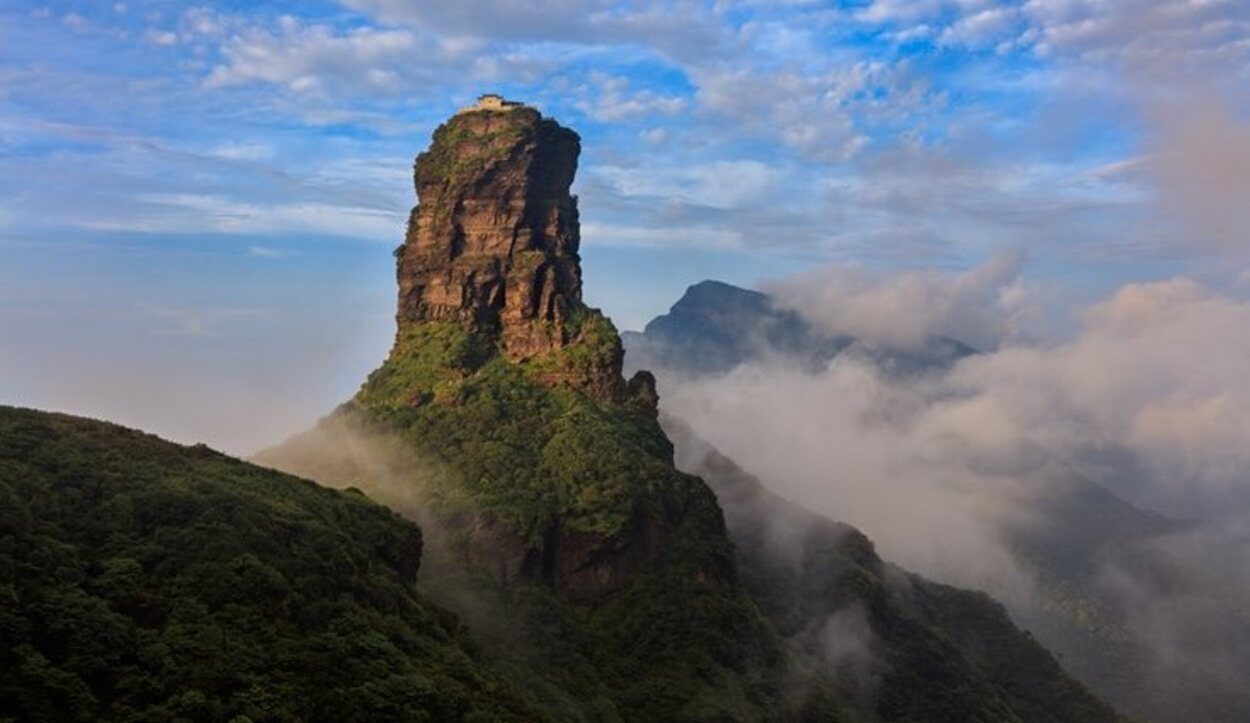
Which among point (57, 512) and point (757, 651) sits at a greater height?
point (57, 512)

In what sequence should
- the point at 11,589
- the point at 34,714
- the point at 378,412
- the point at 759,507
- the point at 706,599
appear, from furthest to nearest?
the point at 759,507 < the point at 378,412 < the point at 706,599 < the point at 11,589 < the point at 34,714

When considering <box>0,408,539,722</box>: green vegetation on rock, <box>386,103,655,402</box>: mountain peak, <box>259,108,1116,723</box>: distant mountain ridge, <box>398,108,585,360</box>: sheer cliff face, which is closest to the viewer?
<box>0,408,539,722</box>: green vegetation on rock

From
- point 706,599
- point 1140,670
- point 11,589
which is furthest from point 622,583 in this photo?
point 1140,670

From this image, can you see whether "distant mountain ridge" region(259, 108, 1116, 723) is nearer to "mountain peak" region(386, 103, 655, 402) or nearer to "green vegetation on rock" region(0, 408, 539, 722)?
"mountain peak" region(386, 103, 655, 402)

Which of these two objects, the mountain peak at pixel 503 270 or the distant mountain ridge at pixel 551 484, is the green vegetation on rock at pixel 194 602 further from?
the mountain peak at pixel 503 270

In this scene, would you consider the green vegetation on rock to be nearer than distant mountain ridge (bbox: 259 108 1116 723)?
Yes

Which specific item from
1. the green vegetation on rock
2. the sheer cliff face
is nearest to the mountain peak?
the sheer cliff face

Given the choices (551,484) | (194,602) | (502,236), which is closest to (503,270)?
(502,236)

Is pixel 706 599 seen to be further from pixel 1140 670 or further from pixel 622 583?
pixel 1140 670

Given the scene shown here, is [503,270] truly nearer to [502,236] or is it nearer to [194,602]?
[502,236]
